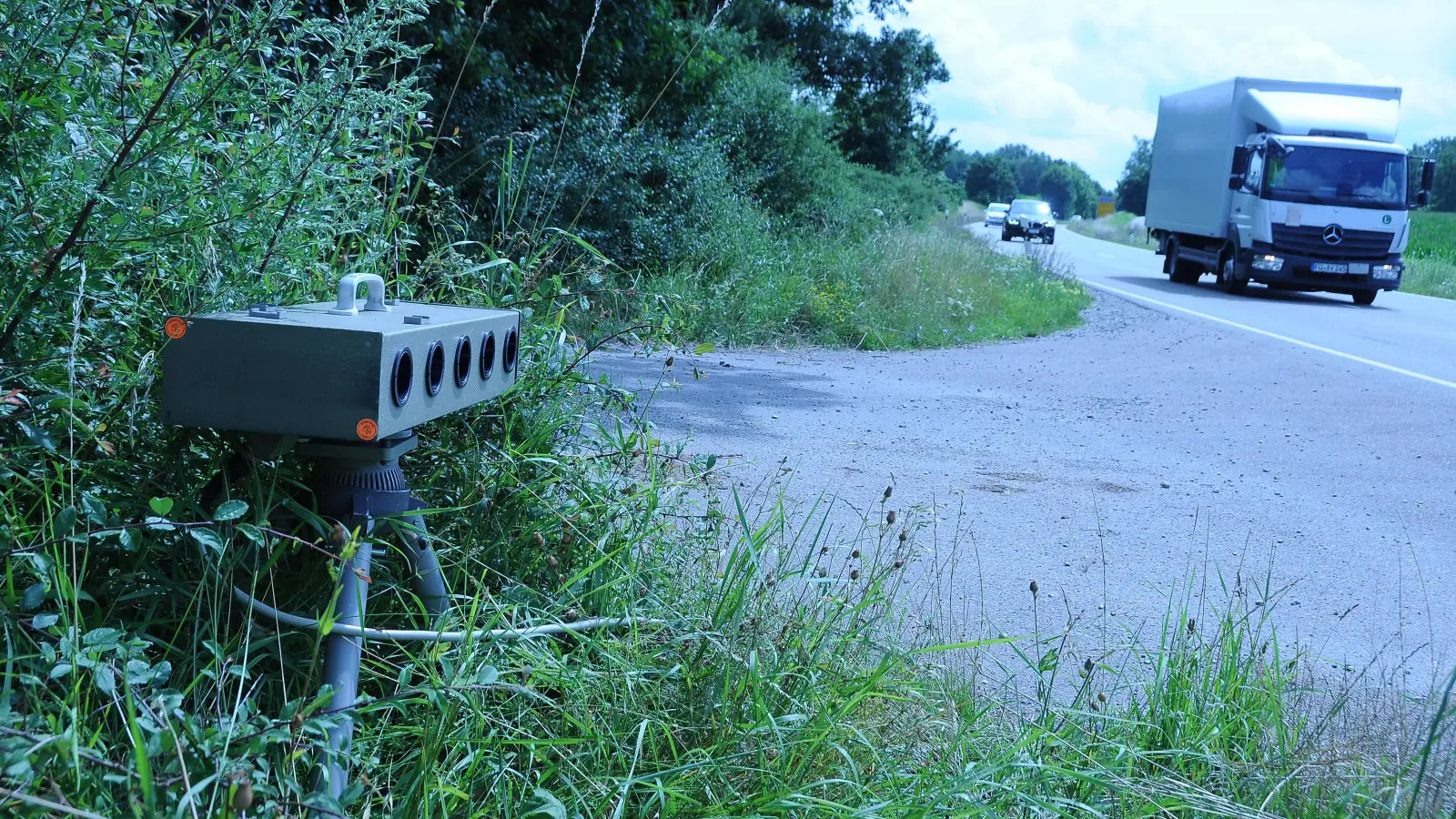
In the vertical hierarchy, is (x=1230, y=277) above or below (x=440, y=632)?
above

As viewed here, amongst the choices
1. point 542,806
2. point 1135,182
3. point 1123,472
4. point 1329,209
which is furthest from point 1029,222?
point 1135,182

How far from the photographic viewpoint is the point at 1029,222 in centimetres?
4841

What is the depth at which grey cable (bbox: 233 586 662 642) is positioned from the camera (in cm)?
216

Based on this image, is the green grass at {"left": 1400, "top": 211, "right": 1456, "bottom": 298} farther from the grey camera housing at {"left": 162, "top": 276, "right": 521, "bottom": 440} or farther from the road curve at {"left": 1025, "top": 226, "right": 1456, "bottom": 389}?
the grey camera housing at {"left": 162, "top": 276, "right": 521, "bottom": 440}

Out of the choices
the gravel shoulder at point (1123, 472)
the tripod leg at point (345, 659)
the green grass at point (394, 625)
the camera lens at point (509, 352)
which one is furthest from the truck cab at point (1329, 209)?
the tripod leg at point (345, 659)

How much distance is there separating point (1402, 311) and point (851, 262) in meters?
10.7

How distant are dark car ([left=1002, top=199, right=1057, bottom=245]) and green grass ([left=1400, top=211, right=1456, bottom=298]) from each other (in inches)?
512

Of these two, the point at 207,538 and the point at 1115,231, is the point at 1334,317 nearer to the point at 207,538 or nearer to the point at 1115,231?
the point at 207,538

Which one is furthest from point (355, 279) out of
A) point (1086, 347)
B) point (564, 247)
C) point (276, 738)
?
point (1086, 347)

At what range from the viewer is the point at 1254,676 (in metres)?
3.09

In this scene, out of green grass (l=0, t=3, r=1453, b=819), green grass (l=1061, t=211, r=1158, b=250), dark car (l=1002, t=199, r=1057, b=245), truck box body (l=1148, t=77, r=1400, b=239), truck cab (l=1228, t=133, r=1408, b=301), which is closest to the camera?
green grass (l=0, t=3, r=1453, b=819)

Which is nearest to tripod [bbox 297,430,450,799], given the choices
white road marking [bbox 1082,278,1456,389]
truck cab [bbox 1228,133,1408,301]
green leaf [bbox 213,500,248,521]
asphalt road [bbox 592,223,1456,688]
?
green leaf [bbox 213,500,248,521]

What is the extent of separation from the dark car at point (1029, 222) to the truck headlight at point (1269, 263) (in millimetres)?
27666

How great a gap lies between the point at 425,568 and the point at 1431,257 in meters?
40.0
